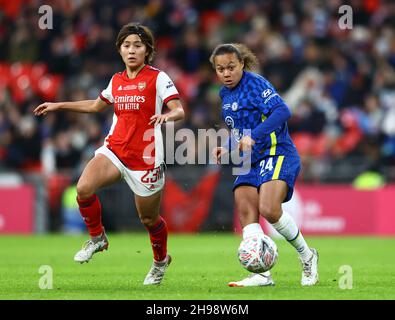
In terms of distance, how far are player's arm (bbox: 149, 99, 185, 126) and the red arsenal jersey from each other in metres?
0.07

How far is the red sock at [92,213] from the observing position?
361 inches

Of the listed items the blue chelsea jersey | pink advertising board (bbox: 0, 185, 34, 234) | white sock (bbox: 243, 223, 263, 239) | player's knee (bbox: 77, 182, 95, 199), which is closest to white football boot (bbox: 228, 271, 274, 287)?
white sock (bbox: 243, 223, 263, 239)

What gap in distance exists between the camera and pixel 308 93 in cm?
2155

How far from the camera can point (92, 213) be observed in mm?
9211

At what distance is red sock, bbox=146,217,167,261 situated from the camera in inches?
374

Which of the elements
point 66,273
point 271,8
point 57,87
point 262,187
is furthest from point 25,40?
point 262,187

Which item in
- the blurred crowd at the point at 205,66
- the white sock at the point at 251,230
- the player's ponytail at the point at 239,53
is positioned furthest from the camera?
the blurred crowd at the point at 205,66

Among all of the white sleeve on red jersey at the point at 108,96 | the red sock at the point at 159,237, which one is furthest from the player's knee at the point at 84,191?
the white sleeve on red jersey at the point at 108,96

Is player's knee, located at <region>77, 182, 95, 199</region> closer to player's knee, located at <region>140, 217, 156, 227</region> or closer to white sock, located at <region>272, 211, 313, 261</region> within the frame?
player's knee, located at <region>140, 217, 156, 227</region>

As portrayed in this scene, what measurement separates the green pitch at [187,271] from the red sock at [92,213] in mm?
516

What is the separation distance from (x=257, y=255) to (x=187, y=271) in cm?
266

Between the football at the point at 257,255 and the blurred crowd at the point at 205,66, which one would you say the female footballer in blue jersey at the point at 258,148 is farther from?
the blurred crowd at the point at 205,66

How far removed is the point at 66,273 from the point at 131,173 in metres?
2.01

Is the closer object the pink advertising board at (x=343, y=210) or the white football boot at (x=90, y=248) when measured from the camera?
the white football boot at (x=90, y=248)
